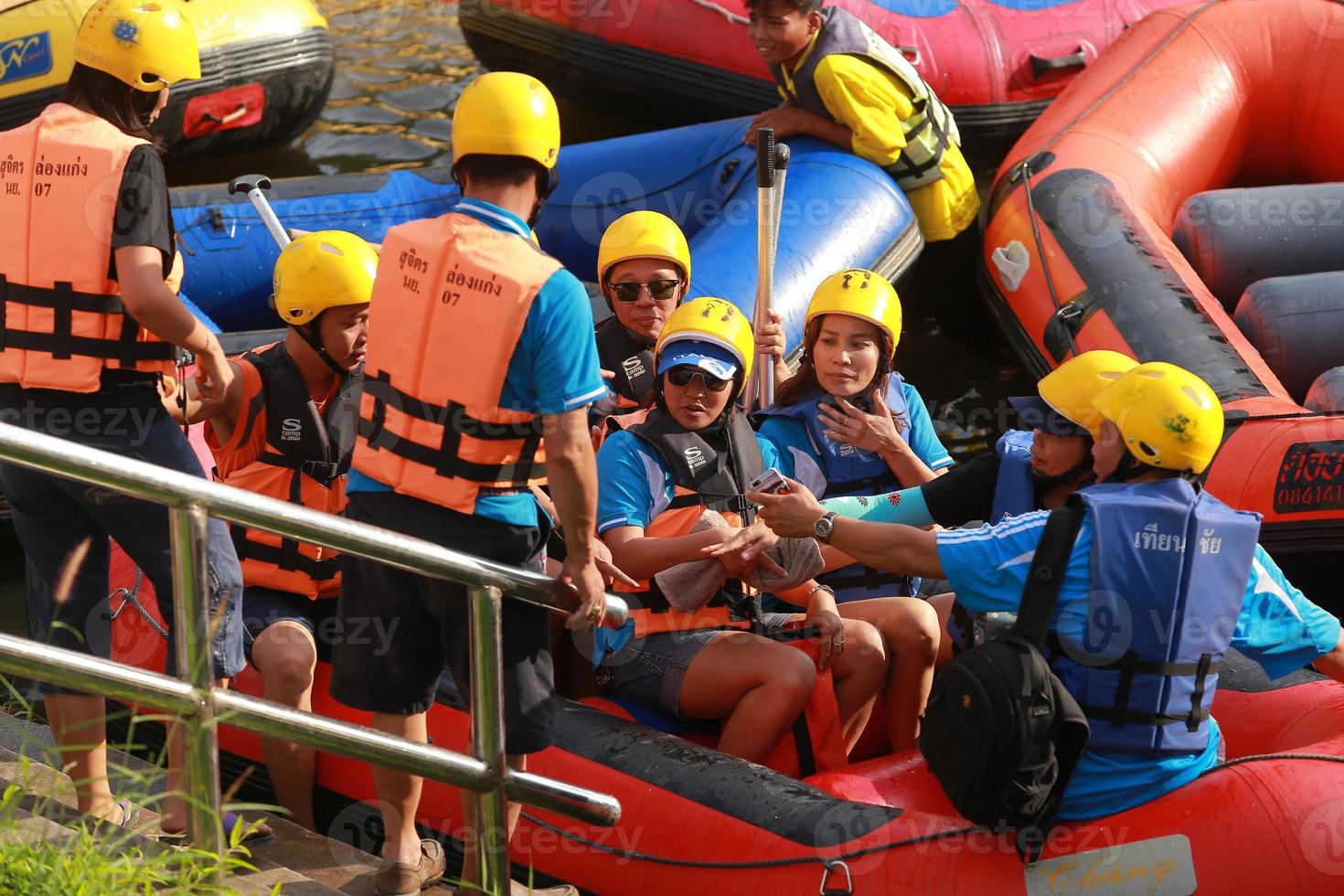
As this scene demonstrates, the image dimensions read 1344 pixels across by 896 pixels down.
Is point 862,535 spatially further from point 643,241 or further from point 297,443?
point 643,241

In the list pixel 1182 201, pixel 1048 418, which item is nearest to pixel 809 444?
pixel 1048 418

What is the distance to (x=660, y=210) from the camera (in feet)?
21.7

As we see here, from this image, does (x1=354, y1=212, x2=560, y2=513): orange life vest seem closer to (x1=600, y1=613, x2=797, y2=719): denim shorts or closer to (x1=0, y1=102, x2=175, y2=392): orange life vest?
(x1=0, y1=102, x2=175, y2=392): orange life vest

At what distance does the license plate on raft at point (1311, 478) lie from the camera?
4.96m

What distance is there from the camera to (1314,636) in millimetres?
3217

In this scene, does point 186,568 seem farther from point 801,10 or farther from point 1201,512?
point 801,10

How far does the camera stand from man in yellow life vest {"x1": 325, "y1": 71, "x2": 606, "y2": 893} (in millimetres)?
2809

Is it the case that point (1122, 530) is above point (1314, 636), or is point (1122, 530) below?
above

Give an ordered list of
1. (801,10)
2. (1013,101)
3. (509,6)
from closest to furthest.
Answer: (801,10)
(1013,101)
(509,6)

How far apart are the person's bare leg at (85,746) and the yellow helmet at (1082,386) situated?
Answer: 2.18 m

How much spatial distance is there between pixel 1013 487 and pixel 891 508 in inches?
Result: 11.9

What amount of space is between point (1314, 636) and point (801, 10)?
3.79 metres

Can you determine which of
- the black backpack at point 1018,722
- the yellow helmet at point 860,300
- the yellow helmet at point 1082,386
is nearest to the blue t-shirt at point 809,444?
the yellow helmet at point 860,300

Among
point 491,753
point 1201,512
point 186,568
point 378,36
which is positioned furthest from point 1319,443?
point 378,36
